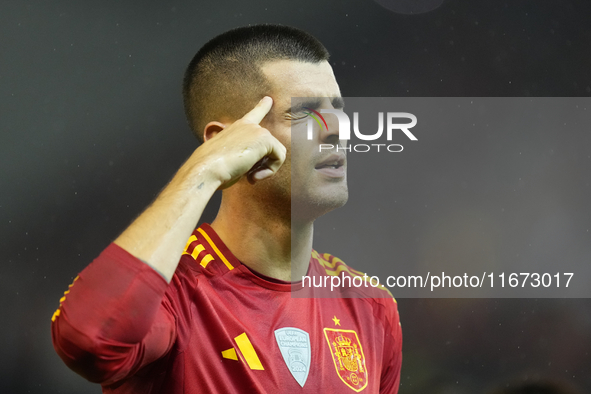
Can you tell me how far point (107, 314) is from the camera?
96 cm

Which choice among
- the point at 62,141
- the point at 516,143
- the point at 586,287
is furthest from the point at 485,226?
the point at 62,141

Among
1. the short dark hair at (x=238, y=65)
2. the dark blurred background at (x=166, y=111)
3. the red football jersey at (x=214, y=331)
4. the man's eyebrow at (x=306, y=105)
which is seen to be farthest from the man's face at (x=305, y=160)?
the dark blurred background at (x=166, y=111)

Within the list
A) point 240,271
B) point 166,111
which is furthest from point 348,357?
point 166,111

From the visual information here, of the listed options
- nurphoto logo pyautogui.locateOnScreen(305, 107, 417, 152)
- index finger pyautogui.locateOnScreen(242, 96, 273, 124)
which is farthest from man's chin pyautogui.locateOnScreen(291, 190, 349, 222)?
index finger pyautogui.locateOnScreen(242, 96, 273, 124)

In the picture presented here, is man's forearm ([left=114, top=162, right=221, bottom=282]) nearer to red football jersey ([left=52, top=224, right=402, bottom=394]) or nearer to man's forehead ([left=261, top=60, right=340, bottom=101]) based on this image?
red football jersey ([left=52, top=224, right=402, bottom=394])

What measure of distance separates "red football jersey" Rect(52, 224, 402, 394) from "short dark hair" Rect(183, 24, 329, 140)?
39 cm

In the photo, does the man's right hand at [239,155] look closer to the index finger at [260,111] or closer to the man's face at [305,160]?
the index finger at [260,111]

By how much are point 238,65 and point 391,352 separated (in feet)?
3.50

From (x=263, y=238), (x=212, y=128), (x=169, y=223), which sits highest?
(x=212, y=128)

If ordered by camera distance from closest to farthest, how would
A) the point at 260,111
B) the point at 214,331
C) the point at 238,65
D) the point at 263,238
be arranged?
the point at 214,331
the point at 260,111
the point at 263,238
the point at 238,65

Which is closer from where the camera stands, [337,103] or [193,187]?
[193,187]

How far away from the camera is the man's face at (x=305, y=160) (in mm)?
1533

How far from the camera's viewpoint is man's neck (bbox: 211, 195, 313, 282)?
1564 millimetres

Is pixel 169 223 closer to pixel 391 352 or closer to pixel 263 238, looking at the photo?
pixel 263 238
